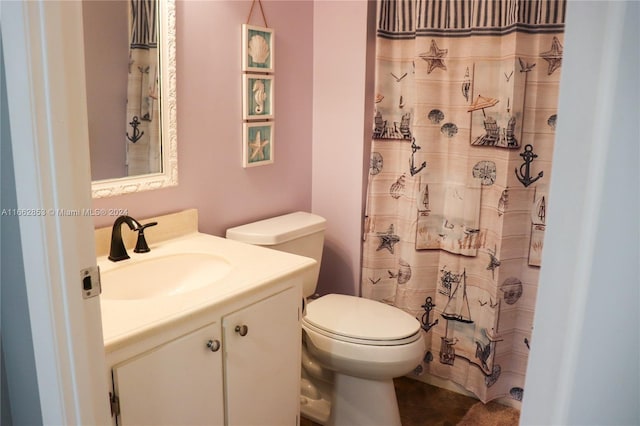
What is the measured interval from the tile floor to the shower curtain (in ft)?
4.23

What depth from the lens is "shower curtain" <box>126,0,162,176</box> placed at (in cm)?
184

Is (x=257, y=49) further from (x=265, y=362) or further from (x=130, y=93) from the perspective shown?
(x=265, y=362)

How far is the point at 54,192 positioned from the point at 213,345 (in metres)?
0.66

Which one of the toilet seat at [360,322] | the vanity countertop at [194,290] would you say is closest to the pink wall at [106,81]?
the vanity countertop at [194,290]

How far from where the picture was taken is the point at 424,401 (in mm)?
2533

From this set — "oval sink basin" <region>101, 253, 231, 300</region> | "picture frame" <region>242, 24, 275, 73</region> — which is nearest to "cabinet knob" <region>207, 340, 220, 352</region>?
"oval sink basin" <region>101, 253, 231, 300</region>

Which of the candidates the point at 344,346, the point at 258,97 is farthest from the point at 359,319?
the point at 258,97

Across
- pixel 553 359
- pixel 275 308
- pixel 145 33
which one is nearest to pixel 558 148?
pixel 553 359

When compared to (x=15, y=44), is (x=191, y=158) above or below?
below

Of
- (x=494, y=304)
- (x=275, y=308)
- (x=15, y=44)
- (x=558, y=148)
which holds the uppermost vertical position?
(x=15, y=44)

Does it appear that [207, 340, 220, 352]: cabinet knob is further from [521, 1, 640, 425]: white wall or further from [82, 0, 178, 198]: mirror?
[521, 1, 640, 425]: white wall

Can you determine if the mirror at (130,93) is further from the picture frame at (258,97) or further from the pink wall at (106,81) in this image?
the picture frame at (258,97)

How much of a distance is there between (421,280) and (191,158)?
1.19 metres

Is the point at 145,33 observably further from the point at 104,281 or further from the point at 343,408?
the point at 343,408
